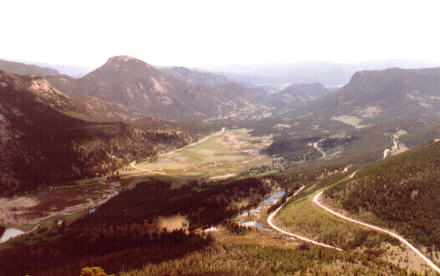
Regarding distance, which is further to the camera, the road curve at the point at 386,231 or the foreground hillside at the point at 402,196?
the foreground hillside at the point at 402,196

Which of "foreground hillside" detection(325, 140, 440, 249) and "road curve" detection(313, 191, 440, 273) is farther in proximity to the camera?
"foreground hillside" detection(325, 140, 440, 249)

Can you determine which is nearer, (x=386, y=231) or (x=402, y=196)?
(x=386, y=231)

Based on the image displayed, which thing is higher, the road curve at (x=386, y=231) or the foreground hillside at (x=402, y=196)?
the foreground hillside at (x=402, y=196)

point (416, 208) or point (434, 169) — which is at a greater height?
point (434, 169)

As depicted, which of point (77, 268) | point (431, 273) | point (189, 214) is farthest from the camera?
point (189, 214)

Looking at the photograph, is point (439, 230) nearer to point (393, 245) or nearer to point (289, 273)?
point (393, 245)

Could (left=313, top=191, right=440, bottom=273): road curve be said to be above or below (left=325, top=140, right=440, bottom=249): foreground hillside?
below

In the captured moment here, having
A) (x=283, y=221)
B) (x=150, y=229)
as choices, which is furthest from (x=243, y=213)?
(x=150, y=229)

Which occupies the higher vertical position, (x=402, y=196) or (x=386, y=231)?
(x=402, y=196)
